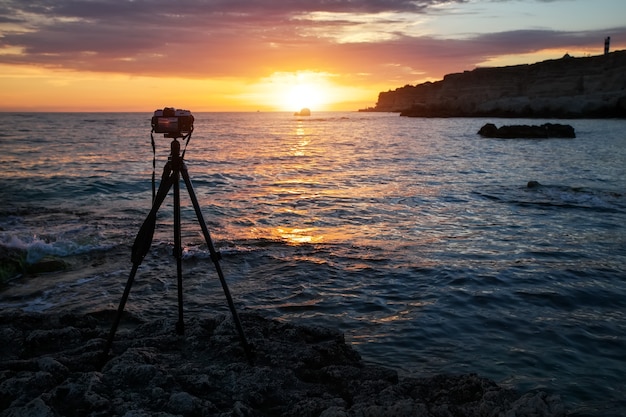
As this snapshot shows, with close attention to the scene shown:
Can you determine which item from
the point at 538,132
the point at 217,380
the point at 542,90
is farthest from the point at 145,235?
the point at 542,90

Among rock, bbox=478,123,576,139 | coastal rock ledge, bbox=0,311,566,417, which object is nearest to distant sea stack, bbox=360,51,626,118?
rock, bbox=478,123,576,139

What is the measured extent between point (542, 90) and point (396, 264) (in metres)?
103

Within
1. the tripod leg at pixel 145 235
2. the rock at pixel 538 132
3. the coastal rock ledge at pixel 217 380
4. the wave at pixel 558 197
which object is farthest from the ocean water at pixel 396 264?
the rock at pixel 538 132

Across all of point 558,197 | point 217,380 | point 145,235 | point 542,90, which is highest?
point 542,90

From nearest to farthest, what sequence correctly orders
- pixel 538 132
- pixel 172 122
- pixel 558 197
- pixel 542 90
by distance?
pixel 172 122 → pixel 558 197 → pixel 538 132 → pixel 542 90

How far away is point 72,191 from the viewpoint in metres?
16.7

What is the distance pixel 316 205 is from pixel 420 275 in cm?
673

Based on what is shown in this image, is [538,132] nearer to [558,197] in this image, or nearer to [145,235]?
[558,197]

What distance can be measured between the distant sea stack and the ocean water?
61.0 m

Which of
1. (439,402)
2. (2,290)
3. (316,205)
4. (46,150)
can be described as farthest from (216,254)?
(46,150)

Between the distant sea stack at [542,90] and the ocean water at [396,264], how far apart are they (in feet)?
200

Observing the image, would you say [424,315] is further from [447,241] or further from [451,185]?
[451,185]

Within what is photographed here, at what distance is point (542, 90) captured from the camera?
3812 inches

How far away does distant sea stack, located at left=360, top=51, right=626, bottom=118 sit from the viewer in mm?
70812
